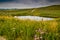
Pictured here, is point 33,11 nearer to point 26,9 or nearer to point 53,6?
point 26,9

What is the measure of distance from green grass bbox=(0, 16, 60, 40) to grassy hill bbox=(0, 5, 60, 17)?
54cm

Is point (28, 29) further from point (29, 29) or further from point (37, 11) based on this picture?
point (37, 11)

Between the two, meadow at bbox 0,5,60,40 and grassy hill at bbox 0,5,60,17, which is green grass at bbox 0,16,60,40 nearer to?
meadow at bbox 0,5,60,40

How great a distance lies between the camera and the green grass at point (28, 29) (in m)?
2.50

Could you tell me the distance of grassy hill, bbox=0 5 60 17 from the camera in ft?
11.2

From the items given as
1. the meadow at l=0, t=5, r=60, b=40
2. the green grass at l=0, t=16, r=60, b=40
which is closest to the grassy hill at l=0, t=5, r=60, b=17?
the meadow at l=0, t=5, r=60, b=40

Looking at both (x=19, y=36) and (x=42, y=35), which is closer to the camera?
(x=42, y=35)

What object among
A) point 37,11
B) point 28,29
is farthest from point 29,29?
point 37,11

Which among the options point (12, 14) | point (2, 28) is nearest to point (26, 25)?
point (2, 28)

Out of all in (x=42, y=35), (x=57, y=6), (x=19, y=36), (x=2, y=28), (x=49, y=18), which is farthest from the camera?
(x=57, y=6)

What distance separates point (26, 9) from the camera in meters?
3.64

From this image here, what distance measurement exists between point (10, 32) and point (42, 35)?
0.59 meters

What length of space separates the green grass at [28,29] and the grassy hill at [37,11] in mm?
543

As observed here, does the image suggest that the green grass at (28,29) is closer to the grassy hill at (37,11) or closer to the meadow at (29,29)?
the meadow at (29,29)
